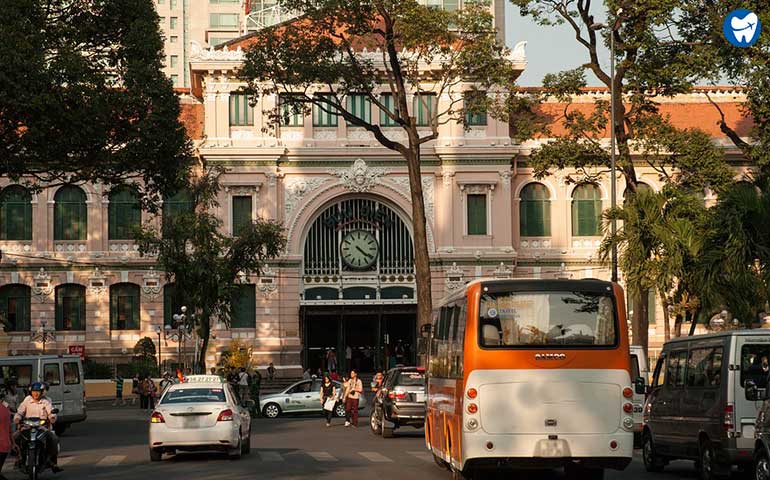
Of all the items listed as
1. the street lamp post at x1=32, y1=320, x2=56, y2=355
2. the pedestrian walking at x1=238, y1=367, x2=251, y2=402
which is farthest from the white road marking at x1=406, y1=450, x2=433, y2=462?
the street lamp post at x1=32, y1=320, x2=56, y2=355

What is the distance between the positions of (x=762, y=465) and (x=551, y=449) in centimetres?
275

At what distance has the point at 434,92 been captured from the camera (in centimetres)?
6306

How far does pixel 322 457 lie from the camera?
27250mm

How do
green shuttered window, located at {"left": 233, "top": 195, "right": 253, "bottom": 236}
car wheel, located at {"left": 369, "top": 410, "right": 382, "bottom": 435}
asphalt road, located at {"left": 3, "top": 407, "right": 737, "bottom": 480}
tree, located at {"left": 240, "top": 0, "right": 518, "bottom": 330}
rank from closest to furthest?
asphalt road, located at {"left": 3, "top": 407, "right": 737, "bottom": 480}, car wheel, located at {"left": 369, "top": 410, "right": 382, "bottom": 435}, tree, located at {"left": 240, "top": 0, "right": 518, "bottom": 330}, green shuttered window, located at {"left": 233, "top": 195, "right": 253, "bottom": 236}

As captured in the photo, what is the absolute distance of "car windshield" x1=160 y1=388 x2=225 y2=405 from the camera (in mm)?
25641

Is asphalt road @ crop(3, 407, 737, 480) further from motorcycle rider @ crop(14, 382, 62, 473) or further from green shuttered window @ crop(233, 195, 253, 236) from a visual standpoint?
green shuttered window @ crop(233, 195, 253, 236)

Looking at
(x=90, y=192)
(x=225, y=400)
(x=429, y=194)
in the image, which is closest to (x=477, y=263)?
(x=429, y=194)

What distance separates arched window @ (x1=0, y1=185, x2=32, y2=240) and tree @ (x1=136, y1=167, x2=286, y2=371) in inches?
554

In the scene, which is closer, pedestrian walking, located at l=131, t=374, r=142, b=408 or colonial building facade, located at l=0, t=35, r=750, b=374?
pedestrian walking, located at l=131, t=374, r=142, b=408


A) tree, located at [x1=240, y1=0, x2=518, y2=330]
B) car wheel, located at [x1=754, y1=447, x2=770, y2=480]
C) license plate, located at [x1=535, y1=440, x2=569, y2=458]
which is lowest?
car wheel, located at [x1=754, y1=447, x2=770, y2=480]

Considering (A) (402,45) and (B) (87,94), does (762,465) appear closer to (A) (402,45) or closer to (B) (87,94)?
(B) (87,94)

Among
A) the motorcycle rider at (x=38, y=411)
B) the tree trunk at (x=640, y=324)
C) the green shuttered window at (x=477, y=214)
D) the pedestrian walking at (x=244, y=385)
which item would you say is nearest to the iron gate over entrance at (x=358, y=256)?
the green shuttered window at (x=477, y=214)

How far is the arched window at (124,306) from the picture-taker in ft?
214

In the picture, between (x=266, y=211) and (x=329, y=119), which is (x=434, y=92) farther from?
(x=266, y=211)
